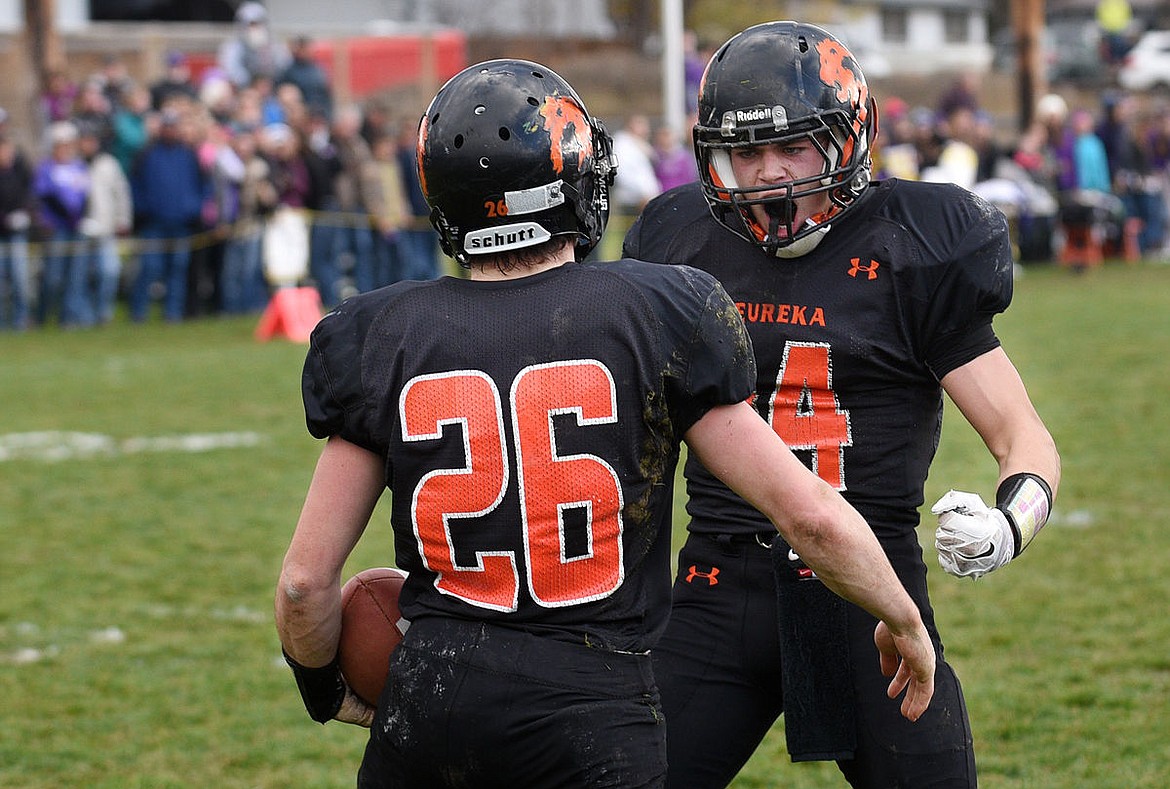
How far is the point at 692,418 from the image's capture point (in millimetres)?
2408

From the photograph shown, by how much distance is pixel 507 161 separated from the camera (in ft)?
7.94

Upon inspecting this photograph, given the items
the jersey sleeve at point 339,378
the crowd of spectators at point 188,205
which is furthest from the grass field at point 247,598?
the crowd of spectators at point 188,205

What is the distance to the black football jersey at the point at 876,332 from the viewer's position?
3.00 m

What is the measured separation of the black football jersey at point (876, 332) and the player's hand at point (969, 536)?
16.8 inches

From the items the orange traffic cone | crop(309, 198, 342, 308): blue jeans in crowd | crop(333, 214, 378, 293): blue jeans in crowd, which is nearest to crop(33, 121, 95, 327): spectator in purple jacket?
the orange traffic cone

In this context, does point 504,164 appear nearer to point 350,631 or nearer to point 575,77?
point 350,631

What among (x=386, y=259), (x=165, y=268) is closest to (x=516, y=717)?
(x=165, y=268)

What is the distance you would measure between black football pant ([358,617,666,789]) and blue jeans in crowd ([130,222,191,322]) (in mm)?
13602

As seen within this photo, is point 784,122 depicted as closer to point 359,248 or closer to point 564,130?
point 564,130

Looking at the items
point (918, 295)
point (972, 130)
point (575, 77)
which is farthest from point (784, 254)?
point (575, 77)

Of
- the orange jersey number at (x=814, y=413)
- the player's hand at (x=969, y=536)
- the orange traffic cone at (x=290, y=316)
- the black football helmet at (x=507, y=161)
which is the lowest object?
the orange traffic cone at (x=290, y=316)

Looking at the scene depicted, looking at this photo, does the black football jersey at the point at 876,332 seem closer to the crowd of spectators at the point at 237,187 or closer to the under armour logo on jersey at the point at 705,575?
the under armour logo on jersey at the point at 705,575

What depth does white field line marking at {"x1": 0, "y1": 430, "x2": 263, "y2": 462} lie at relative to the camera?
360 inches

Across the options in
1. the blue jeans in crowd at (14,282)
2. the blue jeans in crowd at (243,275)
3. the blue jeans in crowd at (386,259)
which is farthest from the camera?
the blue jeans in crowd at (386,259)
